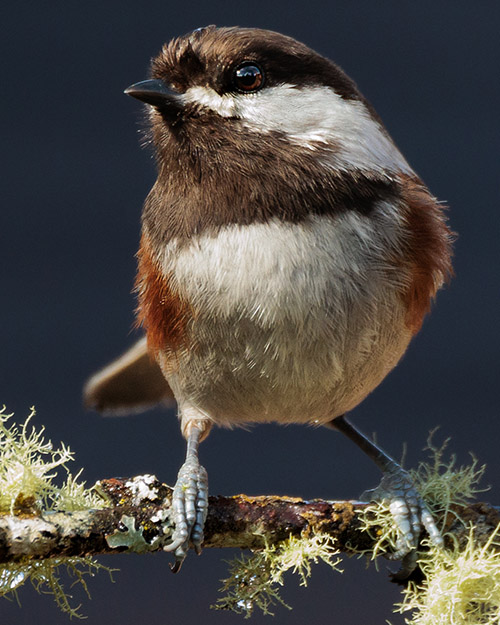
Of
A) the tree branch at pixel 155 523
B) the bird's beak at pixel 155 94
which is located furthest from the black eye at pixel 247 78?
the tree branch at pixel 155 523

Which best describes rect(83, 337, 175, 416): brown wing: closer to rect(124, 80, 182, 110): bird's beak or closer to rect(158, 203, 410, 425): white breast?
rect(158, 203, 410, 425): white breast

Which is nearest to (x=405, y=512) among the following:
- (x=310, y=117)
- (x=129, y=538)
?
(x=129, y=538)

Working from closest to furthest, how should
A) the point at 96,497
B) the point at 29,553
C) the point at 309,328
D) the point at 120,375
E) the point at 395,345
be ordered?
1. the point at 29,553
2. the point at 96,497
3. the point at 309,328
4. the point at 395,345
5. the point at 120,375

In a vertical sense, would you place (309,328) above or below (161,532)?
above

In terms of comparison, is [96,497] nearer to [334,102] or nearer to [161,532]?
[161,532]

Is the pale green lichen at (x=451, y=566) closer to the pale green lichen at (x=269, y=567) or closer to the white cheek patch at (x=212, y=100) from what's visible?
the pale green lichen at (x=269, y=567)

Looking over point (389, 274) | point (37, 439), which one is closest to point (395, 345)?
point (389, 274)

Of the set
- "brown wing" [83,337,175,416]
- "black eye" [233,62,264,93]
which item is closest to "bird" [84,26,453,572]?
"black eye" [233,62,264,93]
